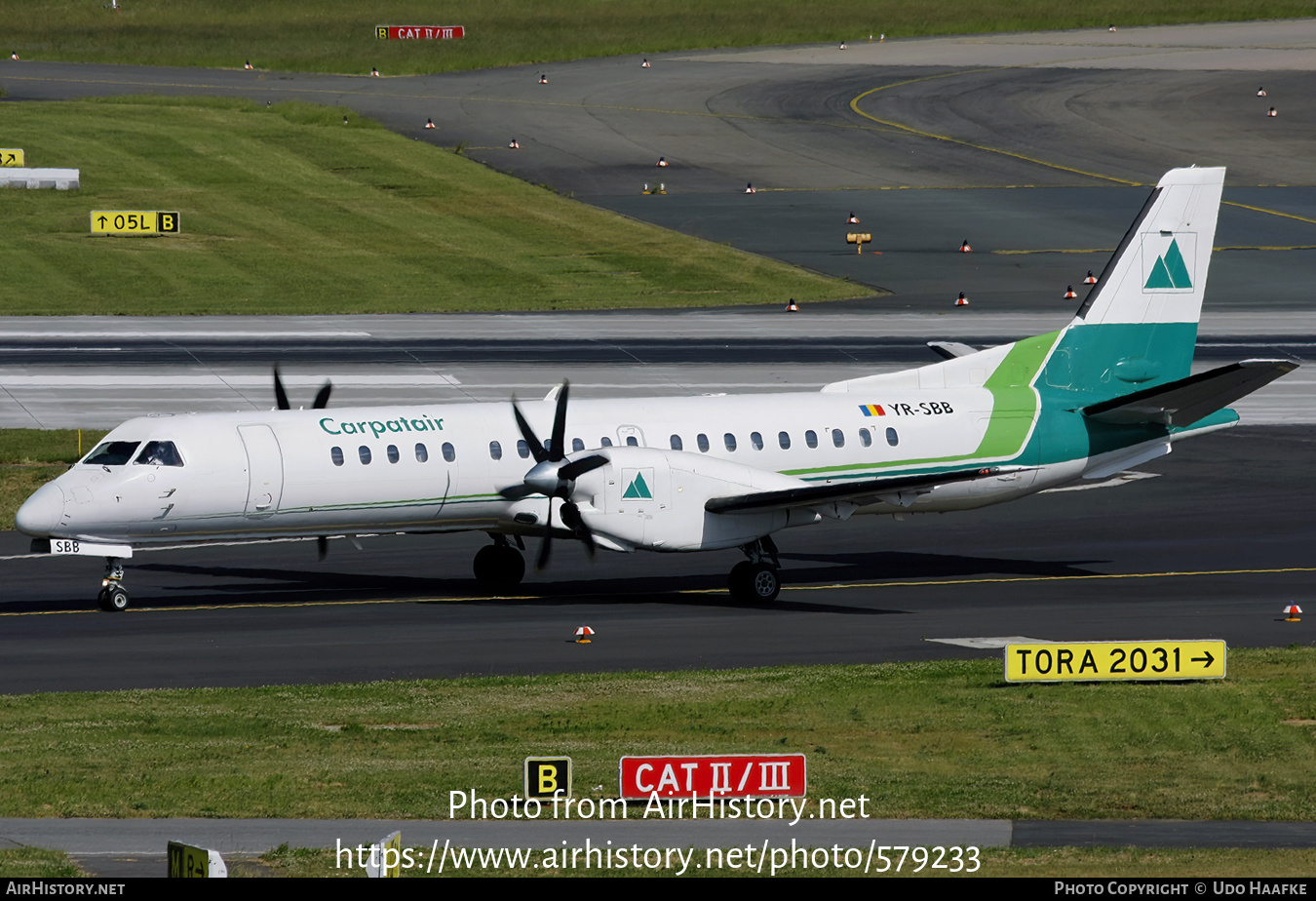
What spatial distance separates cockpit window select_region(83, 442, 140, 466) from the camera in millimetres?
28719

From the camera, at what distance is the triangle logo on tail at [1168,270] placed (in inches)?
1374

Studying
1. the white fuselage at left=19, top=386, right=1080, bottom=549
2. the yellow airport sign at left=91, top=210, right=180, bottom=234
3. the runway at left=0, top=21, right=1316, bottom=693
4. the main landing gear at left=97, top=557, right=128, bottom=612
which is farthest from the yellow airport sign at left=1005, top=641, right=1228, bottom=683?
the yellow airport sign at left=91, top=210, right=180, bottom=234

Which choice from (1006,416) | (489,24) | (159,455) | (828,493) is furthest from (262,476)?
(489,24)

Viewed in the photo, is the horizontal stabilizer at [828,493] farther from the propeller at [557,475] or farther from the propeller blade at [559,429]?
the propeller blade at [559,429]

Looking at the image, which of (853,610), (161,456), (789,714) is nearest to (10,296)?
(161,456)

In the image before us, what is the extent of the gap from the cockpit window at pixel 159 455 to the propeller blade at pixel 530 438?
18.5 ft

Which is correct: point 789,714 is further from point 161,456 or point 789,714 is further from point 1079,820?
point 161,456

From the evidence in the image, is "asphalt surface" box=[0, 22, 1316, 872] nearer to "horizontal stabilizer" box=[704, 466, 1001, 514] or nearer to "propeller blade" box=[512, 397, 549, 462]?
"horizontal stabilizer" box=[704, 466, 1001, 514]

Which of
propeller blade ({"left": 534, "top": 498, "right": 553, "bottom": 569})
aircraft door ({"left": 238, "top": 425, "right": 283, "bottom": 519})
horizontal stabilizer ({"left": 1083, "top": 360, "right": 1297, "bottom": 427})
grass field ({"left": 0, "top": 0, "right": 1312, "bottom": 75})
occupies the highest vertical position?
grass field ({"left": 0, "top": 0, "right": 1312, "bottom": 75})

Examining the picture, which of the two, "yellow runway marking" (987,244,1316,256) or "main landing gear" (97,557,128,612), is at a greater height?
"yellow runway marking" (987,244,1316,256)

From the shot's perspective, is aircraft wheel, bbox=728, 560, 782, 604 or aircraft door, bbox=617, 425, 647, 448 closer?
aircraft wheel, bbox=728, 560, 782, 604

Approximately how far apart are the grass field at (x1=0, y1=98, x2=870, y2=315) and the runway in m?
3.03

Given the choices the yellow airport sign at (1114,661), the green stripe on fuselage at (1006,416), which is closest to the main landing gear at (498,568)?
the green stripe on fuselage at (1006,416)
